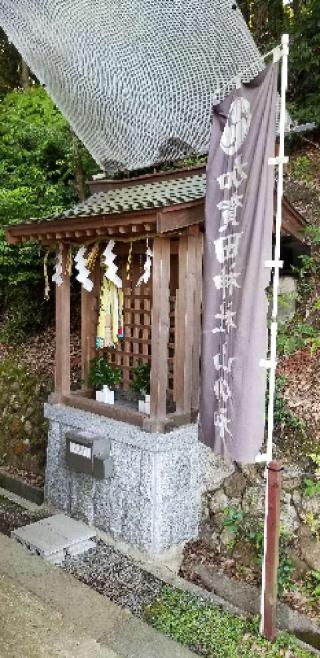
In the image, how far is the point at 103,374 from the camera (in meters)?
8.50

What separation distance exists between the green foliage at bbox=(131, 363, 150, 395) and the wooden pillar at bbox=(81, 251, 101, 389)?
1.22m

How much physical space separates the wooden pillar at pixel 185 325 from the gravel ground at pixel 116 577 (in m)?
2.15

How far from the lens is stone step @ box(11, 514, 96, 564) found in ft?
23.0

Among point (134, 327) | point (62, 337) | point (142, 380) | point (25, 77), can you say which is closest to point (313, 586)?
point (142, 380)

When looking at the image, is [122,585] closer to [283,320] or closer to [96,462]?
[96,462]

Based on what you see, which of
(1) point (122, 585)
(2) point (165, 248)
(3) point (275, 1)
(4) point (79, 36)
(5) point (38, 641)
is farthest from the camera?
(3) point (275, 1)

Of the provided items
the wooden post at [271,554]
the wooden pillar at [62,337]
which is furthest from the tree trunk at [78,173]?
the wooden post at [271,554]

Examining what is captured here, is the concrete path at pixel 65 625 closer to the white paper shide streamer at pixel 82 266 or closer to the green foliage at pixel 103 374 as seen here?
the green foliage at pixel 103 374

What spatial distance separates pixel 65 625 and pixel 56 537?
2.24 metres

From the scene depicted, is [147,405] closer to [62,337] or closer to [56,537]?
[62,337]

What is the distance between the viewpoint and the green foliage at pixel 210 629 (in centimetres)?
541

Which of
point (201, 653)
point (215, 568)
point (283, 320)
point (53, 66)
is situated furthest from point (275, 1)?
point (201, 653)

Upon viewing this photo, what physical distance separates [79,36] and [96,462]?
6730mm

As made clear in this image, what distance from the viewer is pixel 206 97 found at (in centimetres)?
946
